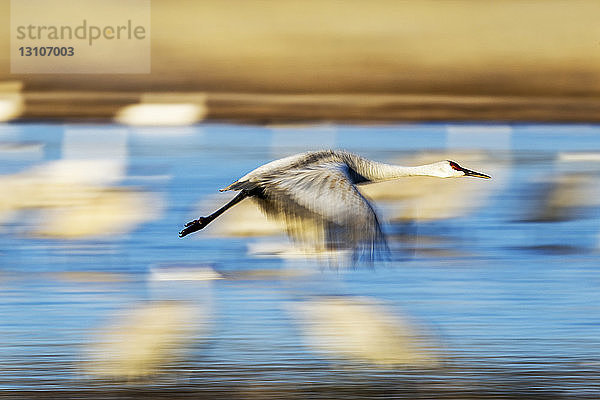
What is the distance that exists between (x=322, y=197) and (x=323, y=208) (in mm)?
68

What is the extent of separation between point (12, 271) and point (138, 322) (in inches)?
56.0

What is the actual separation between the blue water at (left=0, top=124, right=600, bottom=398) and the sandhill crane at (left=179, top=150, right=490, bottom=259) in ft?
1.91

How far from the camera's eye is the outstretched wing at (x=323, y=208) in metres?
6.02

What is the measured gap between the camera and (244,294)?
24.7ft

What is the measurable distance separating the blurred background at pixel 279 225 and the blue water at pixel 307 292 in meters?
0.02

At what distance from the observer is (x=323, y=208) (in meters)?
6.25

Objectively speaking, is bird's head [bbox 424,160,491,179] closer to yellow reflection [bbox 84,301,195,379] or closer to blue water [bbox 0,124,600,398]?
blue water [bbox 0,124,600,398]

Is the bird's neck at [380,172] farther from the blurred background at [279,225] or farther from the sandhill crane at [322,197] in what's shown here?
the blurred background at [279,225]

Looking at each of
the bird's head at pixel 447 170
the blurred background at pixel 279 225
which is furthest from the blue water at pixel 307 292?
the bird's head at pixel 447 170

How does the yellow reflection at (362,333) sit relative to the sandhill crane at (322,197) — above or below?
below

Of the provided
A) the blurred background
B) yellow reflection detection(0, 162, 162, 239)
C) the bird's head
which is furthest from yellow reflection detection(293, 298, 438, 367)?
yellow reflection detection(0, 162, 162, 239)

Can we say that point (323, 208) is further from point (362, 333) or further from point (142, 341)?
point (142, 341)

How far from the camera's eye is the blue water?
6.23m

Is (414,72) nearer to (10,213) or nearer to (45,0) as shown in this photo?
(45,0)
